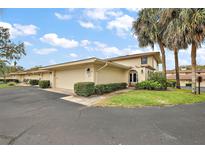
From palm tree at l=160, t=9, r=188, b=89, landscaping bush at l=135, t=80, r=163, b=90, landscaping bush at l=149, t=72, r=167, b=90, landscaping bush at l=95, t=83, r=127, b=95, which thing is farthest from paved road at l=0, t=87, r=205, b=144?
landscaping bush at l=149, t=72, r=167, b=90

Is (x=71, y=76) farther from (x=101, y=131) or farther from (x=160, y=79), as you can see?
(x=101, y=131)

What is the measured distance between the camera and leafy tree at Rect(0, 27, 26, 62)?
92.6ft

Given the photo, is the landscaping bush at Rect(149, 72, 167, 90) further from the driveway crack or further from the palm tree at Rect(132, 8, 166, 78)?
the driveway crack

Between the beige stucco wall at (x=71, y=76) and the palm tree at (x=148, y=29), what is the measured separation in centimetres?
876

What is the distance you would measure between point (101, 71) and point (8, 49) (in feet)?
95.1

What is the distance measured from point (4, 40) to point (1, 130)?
109ft

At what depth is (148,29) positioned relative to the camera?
49.2 feet

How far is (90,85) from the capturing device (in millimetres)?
9773

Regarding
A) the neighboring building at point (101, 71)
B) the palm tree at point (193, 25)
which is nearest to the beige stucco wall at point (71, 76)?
the neighboring building at point (101, 71)

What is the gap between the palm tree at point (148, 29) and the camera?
46.9ft

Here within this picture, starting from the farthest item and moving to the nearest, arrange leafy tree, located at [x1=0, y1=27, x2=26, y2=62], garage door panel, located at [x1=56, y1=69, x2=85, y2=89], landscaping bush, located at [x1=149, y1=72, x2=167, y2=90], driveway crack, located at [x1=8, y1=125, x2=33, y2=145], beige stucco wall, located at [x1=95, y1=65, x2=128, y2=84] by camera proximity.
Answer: leafy tree, located at [x1=0, y1=27, x2=26, y2=62] → landscaping bush, located at [x1=149, y1=72, x2=167, y2=90] → garage door panel, located at [x1=56, y1=69, x2=85, y2=89] → beige stucco wall, located at [x1=95, y1=65, x2=128, y2=84] → driveway crack, located at [x1=8, y1=125, x2=33, y2=145]

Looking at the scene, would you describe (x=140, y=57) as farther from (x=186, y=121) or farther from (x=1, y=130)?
(x=1, y=130)
